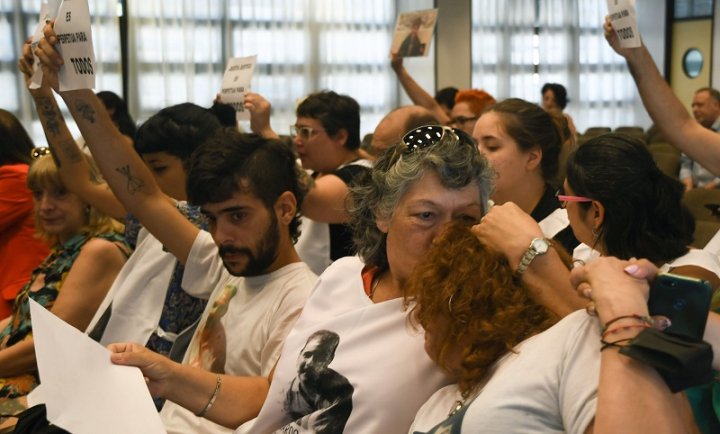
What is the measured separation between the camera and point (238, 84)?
3629 millimetres

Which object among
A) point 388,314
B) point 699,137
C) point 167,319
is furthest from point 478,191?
point 167,319

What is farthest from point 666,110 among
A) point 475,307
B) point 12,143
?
point 12,143

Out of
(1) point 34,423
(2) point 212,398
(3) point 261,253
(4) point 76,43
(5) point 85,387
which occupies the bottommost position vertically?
(1) point 34,423

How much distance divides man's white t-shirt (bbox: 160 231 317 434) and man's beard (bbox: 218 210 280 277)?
3cm

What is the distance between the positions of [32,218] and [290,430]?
225 centimetres

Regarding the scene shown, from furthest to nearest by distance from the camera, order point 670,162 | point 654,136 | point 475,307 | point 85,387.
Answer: point 654,136 < point 670,162 < point 85,387 < point 475,307

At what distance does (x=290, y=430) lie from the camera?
6.24 feet

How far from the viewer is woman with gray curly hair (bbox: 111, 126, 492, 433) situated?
175 cm

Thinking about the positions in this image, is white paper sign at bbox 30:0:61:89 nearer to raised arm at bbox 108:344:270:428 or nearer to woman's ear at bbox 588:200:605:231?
raised arm at bbox 108:344:270:428

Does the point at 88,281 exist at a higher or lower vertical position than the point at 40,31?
lower

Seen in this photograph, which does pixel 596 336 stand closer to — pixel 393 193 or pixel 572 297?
pixel 572 297

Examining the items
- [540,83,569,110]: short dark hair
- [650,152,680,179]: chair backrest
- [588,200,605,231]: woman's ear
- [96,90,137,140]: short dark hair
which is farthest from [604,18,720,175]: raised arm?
[540,83,569,110]: short dark hair

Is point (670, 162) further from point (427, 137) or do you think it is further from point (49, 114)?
point (427, 137)

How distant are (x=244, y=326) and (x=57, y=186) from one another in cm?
135
